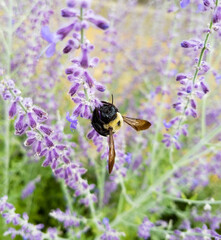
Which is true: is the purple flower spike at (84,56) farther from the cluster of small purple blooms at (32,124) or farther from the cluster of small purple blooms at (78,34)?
the cluster of small purple blooms at (32,124)

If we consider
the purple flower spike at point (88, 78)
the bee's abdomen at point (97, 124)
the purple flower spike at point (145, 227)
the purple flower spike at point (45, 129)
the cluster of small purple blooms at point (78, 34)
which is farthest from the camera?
the purple flower spike at point (145, 227)

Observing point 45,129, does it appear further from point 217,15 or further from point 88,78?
point 217,15

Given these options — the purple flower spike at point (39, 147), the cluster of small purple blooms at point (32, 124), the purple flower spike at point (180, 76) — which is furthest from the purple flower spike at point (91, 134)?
the purple flower spike at point (180, 76)

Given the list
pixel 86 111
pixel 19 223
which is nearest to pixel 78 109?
pixel 86 111

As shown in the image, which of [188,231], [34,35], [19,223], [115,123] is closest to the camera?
[115,123]

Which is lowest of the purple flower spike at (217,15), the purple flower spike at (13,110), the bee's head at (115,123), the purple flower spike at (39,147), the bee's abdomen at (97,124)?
the purple flower spike at (39,147)

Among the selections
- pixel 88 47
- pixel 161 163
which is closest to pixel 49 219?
pixel 161 163

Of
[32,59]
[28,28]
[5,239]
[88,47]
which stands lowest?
[5,239]

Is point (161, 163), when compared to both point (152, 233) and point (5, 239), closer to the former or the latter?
point (152, 233)

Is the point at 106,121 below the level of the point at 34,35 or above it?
below
